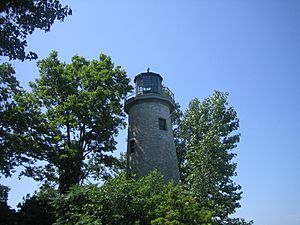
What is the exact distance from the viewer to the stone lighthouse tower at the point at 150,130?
20.8m

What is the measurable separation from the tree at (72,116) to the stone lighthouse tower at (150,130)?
54.8 inches

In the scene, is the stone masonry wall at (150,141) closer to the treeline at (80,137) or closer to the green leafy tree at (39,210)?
the treeline at (80,137)

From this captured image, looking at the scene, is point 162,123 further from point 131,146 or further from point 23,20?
point 23,20

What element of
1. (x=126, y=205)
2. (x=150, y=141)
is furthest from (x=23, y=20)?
(x=150, y=141)

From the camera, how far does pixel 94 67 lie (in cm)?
2366

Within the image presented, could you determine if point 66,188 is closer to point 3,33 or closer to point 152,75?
point 152,75

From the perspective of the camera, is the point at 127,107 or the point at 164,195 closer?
the point at 164,195

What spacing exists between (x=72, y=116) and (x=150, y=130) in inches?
232

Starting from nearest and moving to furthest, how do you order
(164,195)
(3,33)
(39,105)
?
(3,33)
(164,195)
(39,105)

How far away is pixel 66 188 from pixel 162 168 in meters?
6.94

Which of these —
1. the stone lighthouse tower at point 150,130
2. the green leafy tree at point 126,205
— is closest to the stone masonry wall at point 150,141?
the stone lighthouse tower at point 150,130

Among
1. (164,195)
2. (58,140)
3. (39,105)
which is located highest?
(39,105)

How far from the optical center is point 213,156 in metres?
23.0

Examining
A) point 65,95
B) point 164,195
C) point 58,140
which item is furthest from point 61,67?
point 164,195
